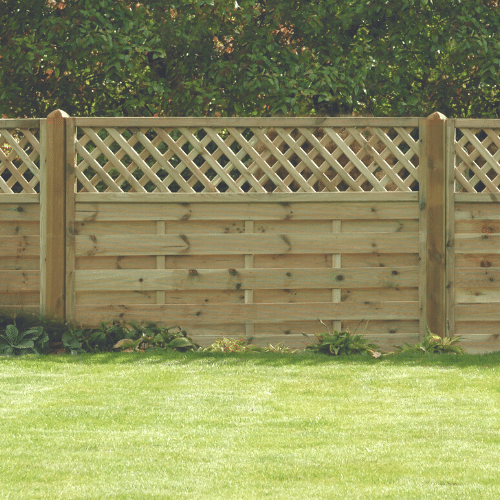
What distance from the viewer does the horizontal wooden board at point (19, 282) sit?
689 cm

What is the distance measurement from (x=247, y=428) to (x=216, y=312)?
2.88 meters

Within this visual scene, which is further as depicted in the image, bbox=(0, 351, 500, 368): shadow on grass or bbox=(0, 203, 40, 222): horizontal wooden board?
bbox=(0, 203, 40, 222): horizontal wooden board

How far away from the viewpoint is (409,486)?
10.1ft

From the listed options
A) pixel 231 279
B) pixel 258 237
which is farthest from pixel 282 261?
pixel 231 279

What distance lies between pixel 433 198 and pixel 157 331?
2.75 m

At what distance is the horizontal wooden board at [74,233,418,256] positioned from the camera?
680 cm

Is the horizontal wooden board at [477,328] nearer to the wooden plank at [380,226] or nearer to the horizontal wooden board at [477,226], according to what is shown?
the horizontal wooden board at [477,226]

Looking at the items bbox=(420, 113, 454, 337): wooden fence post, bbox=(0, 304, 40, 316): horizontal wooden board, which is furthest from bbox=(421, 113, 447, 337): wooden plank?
bbox=(0, 304, 40, 316): horizontal wooden board

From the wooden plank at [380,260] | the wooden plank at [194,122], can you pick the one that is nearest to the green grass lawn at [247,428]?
the wooden plank at [380,260]

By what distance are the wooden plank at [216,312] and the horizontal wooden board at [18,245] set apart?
66 cm

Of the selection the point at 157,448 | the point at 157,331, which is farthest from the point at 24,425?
the point at 157,331

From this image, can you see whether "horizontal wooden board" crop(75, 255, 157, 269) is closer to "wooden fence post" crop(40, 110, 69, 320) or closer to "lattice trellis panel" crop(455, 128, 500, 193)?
"wooden fence post" crop(40, 110, 69, 320)

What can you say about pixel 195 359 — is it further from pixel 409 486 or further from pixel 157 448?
pixel 409 486

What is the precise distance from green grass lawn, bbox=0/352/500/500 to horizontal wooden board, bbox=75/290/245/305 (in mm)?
737
